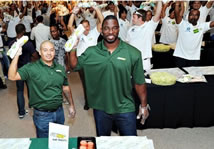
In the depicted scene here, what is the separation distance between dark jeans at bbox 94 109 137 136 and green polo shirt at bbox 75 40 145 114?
0.05 metres

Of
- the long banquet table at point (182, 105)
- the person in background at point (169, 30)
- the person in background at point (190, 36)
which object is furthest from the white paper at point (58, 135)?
the person in background at point (169, 30)

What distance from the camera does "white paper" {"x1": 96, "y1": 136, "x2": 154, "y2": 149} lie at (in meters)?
1.85

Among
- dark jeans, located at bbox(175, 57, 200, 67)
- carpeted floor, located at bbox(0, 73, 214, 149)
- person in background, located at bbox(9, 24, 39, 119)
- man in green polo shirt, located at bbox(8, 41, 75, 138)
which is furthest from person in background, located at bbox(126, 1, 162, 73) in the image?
man in green polo shirt, located at bbox(8, 41, 75, 138)

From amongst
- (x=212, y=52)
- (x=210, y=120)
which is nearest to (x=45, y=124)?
(x=210, y=120)

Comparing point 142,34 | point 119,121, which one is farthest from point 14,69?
point 142,34

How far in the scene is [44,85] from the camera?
2262 millimetres

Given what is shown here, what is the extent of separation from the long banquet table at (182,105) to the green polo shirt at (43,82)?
1.24 meters

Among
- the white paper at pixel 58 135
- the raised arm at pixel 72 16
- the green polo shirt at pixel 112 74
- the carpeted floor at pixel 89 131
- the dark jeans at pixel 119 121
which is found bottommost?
the carpeted floor at pixel 89 131

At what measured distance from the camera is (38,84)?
7.43 ft

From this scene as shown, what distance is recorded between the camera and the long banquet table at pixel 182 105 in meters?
3.28

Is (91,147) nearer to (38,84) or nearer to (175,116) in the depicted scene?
(38,84)

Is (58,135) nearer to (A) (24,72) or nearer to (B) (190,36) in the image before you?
Answer: (A) (24,72)

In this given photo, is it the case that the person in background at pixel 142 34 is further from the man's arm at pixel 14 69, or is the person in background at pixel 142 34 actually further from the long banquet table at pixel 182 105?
the man's arm at pixel 14 69

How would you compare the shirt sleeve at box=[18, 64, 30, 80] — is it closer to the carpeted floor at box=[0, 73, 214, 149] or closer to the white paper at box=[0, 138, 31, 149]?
the white paper at box=[0, 138, 31, 149]
